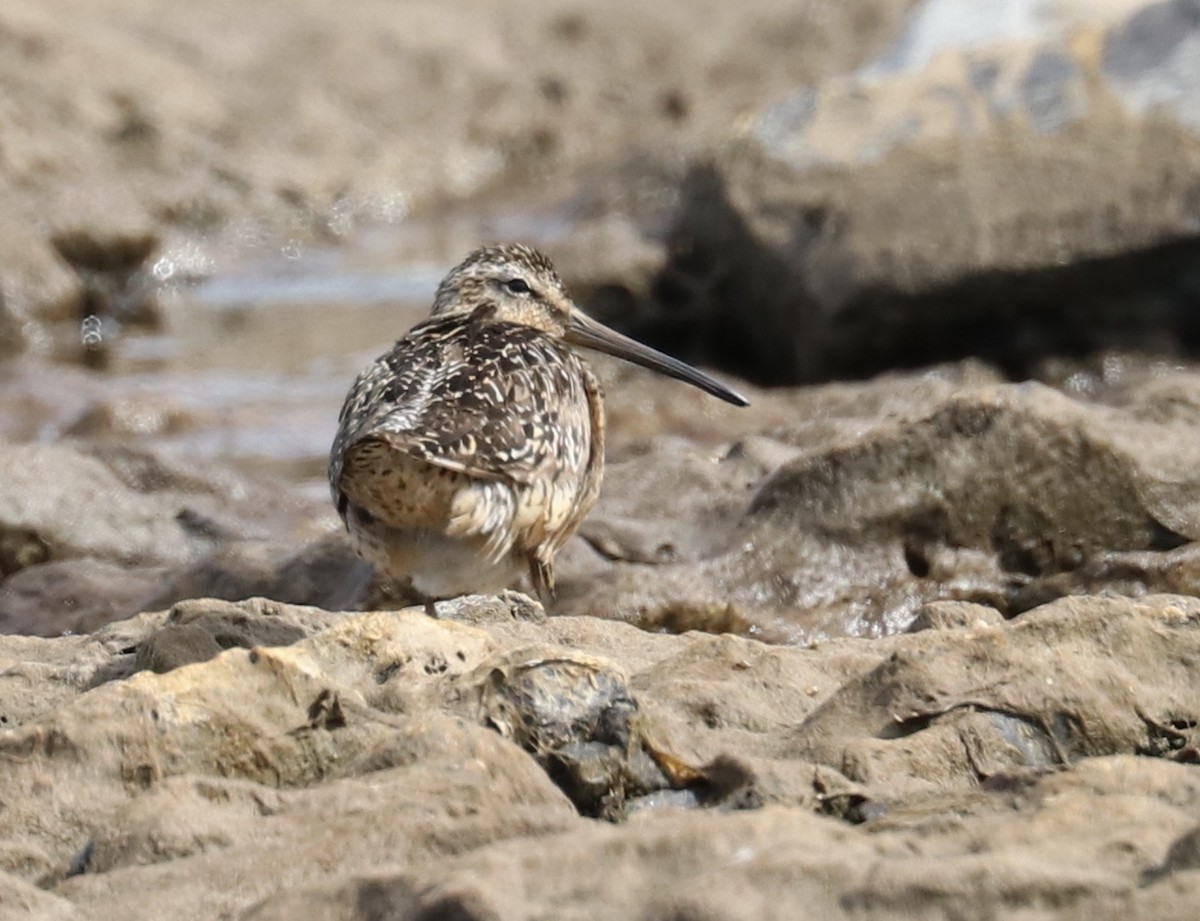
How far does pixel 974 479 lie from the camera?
718 centimetres

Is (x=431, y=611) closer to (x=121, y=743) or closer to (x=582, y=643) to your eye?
(x=582, y=643)

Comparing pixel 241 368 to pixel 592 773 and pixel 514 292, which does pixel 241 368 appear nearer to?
pixel 514 292

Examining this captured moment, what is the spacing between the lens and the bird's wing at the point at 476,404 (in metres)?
5.67

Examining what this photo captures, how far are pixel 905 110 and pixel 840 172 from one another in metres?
0.55

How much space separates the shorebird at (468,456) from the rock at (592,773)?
67 centimetres

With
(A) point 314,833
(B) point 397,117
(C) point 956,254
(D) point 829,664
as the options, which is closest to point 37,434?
(C) point 956,254

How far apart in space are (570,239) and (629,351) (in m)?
6.32

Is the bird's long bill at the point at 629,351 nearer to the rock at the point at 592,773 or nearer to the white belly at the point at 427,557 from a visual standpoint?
the white belly at the point at 427,557

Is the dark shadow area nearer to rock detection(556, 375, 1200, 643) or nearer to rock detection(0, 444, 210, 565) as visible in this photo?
rock detection(556, 375, 1200, 643)

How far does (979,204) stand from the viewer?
11.3 m

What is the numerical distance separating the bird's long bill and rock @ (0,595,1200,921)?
252 cm

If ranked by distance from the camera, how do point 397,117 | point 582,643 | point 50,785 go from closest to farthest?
point 50,785 < point 582,643 < point 397,117

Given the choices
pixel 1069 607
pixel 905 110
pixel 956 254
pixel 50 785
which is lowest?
pixel 50 785

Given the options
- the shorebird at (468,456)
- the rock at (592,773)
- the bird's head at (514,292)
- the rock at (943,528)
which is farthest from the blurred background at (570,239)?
the rock at (592,773)
